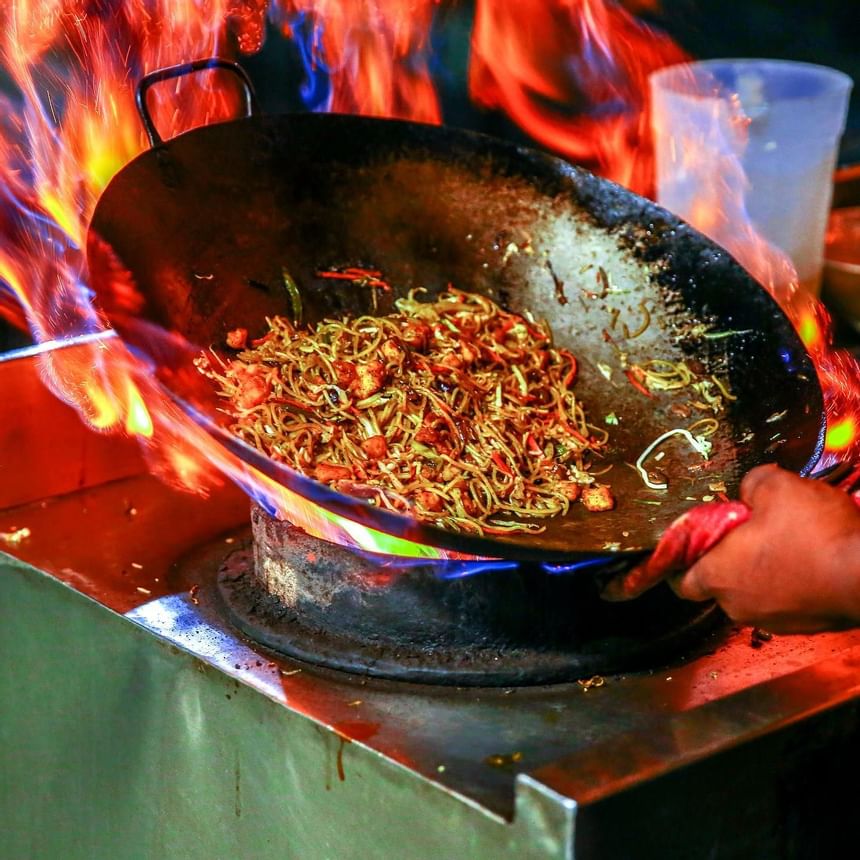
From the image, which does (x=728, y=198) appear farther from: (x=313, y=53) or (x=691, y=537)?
(x=691, y=537)

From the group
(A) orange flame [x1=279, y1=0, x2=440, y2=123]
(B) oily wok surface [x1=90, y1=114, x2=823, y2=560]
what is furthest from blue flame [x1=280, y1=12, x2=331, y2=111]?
(B) oily wok surface [x1=90, y1=114, x2=823, y2=560]

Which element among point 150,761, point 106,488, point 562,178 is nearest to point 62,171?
point 106,488

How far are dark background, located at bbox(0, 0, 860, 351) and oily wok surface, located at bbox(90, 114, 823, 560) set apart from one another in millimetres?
3046

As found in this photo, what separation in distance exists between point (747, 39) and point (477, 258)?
4.62 m

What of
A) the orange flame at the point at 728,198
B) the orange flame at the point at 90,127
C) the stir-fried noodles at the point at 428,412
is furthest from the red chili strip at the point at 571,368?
the orange flame at the point at 728,198

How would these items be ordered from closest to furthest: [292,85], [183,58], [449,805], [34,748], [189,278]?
[449,805] < [189,278] < [34,748] < [183,58] < [292,85]

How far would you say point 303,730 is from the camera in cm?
202

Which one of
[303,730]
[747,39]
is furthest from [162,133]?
[747,39]

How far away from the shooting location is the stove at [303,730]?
1.78 m

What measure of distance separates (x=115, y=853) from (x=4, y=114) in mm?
2909

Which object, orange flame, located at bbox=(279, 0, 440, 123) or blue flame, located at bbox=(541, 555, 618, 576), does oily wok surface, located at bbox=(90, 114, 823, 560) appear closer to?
blue flame, located at bbox=(541, 555, 618, 576)

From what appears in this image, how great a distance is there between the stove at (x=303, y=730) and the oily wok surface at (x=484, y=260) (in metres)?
0.40

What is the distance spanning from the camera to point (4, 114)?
4336 millimetres

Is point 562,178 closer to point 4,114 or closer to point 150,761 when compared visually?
point 150,761
